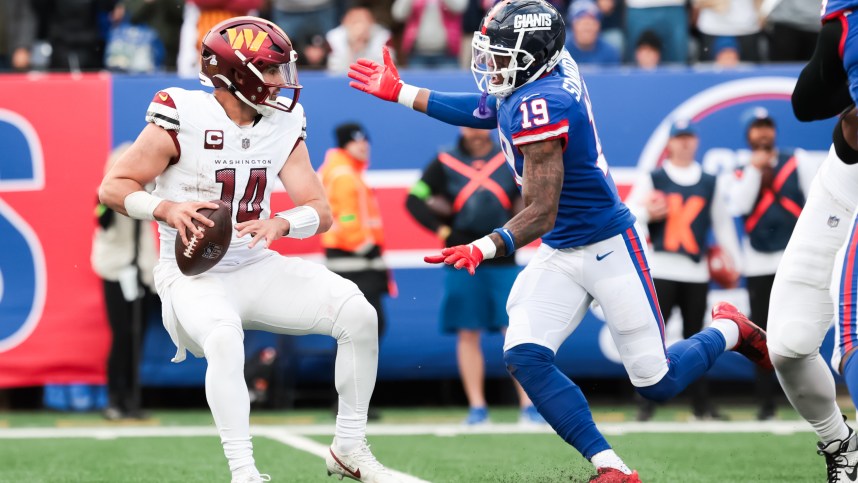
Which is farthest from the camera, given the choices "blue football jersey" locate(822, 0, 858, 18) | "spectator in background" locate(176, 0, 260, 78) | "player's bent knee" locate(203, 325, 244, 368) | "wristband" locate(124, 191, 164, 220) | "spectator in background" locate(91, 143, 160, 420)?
"spectator in background" locate(176, 0, 260, 78)

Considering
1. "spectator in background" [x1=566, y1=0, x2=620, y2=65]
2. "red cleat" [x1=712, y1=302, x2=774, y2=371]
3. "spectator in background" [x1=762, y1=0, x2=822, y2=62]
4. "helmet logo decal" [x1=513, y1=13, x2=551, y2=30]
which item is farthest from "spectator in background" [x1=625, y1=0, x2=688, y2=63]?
"helmet logo decal" [x1=513, y1=13, x2=551, y2=30]

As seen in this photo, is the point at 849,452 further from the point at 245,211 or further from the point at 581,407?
the point at 245,211

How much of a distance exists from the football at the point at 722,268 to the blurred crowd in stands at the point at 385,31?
1728 millimetres

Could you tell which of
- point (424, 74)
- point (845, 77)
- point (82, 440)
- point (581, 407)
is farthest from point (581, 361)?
point (845, 77)

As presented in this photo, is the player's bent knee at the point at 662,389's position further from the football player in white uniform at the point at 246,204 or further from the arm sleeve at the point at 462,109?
the arm sleeve at the point at 462,109

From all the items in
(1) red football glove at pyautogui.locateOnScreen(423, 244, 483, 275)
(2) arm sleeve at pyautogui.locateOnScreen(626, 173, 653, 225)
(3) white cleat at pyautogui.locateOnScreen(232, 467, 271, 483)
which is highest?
(1) red football glove at pyautogui.locateOnScreen(423, 244, 483, 275)

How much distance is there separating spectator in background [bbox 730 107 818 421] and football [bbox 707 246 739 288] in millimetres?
178

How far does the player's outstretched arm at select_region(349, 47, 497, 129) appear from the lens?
5.24 metres

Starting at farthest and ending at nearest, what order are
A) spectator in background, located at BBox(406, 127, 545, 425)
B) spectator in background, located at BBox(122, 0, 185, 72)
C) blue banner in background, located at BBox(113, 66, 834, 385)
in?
1. spectator in background, located at BBox(122, 0, 185, 72)
2. blue banner in background, located at BBox(113, 66, 834, 385)
3. spectator in background, located at BBox(406, 127, 545, 425)

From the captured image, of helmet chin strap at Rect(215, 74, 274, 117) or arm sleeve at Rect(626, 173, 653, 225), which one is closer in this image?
helmet chin strap at Rect(215, 74, 274, 117)

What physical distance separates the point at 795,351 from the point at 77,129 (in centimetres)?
538

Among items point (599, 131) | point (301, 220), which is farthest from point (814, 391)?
point (599, 131)

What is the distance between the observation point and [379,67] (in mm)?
5371

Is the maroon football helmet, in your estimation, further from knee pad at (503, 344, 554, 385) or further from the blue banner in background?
the blue banner in background
